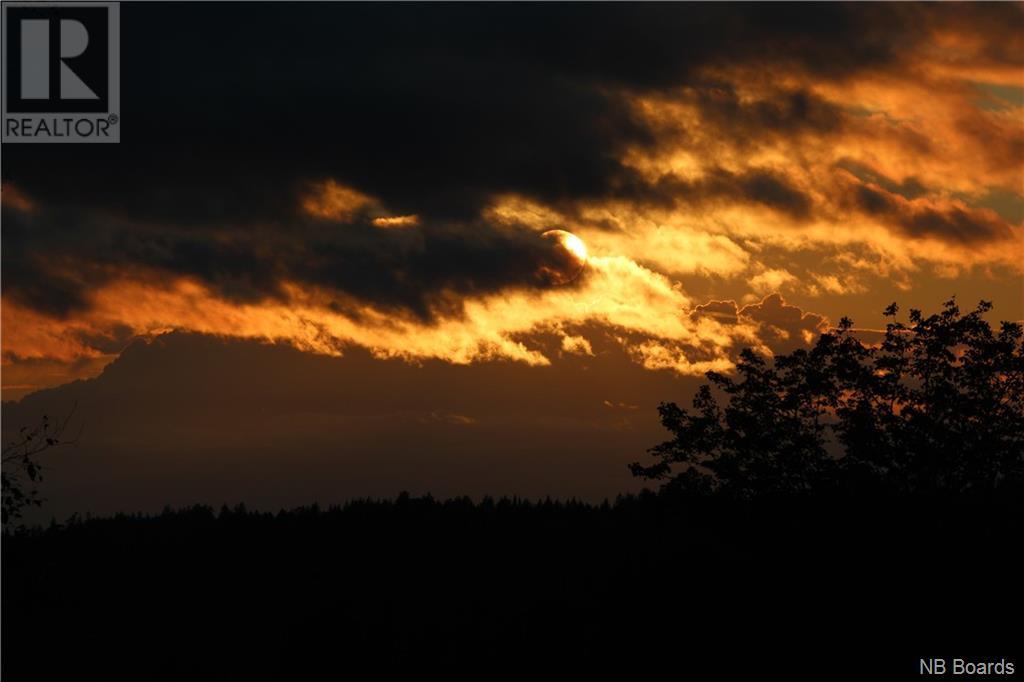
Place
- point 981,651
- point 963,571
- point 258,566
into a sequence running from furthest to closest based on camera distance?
point 258,566 < point 963,571 < point 981,651

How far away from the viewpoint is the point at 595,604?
45.2 metres

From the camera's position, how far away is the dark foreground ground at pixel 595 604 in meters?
40.3

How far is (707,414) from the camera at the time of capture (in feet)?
162

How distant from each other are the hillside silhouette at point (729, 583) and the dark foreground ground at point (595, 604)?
0.13m

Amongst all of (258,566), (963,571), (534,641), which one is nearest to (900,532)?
(963,571)

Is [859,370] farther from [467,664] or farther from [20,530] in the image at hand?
[20,530]

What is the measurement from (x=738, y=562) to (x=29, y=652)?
29564 millimetres

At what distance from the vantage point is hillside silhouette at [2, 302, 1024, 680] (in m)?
40.8

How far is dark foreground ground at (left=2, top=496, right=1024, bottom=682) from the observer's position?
132 ft

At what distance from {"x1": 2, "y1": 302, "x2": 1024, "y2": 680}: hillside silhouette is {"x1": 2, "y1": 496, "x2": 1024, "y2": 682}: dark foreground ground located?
127mm
